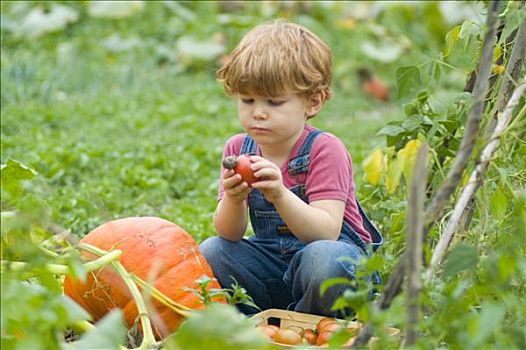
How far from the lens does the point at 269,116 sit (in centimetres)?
275

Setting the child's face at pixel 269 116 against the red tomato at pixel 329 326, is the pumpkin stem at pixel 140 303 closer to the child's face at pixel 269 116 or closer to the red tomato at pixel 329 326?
the red tomato at pixel 329 326

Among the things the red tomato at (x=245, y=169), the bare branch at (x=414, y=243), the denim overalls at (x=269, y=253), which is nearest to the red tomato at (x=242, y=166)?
the red tomato at (x=245, y=169)

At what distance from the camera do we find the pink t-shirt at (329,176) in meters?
2.79

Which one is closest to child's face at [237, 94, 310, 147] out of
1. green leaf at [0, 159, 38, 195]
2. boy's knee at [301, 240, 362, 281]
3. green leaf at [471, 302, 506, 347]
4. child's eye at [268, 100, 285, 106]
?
child's eye at [268, 100, 285, 106]

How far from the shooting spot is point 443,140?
3.21m

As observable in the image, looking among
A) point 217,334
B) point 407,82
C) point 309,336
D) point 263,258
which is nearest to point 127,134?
point 407,82

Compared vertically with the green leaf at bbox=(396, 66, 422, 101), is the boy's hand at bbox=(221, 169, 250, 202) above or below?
below

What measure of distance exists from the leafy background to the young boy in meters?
0.17

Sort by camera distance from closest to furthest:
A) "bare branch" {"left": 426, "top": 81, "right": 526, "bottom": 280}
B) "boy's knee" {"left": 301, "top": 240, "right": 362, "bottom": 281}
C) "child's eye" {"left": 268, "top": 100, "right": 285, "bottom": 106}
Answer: "bare branch" {"left": 426, "top": 81, "right": 526, "bottom": 280} < "boy's knee" {"left": 301, "top": 240, "right": 362, "bottom": 281} < "child's eye" {"left": 268, "top": 100, "right": 285, "bottom": 106}

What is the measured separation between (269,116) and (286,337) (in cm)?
67

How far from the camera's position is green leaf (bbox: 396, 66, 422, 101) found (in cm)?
320

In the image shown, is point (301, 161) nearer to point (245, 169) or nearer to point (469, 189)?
point (245, 169)

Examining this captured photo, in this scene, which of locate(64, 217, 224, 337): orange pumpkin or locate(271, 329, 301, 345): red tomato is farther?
locate(64, 217, 224, 337): orange pumpkin

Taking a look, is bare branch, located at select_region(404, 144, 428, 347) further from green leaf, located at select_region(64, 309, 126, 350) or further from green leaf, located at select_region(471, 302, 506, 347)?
green leaf, located at select_region(64, 309, 126, 350)
